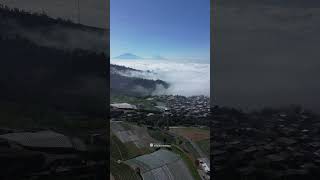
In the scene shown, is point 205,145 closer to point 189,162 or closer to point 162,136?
point 189,162

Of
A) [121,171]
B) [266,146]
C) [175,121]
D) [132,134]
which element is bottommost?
[121,171]

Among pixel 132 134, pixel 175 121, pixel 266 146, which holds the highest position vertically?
pixel 175 121

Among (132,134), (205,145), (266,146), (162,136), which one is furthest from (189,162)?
(266,146)

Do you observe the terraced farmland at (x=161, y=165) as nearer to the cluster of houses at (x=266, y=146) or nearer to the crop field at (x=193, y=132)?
the crop field at (x=193, y=132)

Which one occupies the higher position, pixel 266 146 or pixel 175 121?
pixel 175 121

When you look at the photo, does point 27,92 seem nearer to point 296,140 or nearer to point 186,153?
point 186,153

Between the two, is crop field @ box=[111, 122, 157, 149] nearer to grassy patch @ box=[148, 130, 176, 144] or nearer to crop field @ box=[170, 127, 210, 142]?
grassy patch @ box=[148, 130, 176, 144]

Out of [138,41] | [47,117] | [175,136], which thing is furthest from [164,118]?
[47,117]

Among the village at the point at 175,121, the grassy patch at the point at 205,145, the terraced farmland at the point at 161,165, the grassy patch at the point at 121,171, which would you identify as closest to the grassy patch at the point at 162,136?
the village at the point at 175,121

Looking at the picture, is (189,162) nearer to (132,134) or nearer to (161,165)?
(161,165)

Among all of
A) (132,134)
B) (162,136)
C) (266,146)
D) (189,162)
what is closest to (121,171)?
(132,134)
